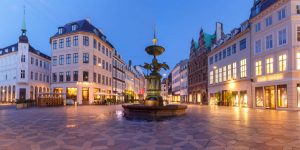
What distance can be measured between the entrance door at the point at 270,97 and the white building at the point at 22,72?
1806 inches

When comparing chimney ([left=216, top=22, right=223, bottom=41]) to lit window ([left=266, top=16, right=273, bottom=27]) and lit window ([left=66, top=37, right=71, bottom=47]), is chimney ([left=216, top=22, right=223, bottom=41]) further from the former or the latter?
lit window ([left=66, top=37, right=71, bottom=47])

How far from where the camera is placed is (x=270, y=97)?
29172 millimetres

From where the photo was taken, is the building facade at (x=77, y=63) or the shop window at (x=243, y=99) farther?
the building facade at (x=77, y=63)

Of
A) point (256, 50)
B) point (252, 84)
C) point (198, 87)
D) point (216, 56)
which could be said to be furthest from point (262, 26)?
point (198, 87)

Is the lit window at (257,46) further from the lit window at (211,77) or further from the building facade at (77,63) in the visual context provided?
the building facade at (77,63)

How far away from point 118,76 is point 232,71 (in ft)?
111

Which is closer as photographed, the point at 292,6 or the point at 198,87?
the point at 292,6

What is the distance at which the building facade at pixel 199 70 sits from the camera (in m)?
52.9

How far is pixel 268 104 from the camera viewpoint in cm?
2933

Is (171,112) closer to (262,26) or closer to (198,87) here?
(262,26)

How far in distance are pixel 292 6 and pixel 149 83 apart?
19950mm

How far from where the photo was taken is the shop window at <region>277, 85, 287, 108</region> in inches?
1050

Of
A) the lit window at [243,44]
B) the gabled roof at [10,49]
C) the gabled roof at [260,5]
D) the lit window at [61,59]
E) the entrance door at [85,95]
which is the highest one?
the gabled roof at [260,5]

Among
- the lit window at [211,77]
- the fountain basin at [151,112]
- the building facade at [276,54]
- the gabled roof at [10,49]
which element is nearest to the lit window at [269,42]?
the building facade at [276,54]
